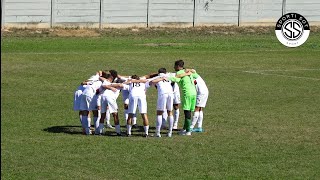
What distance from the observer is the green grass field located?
20.2m

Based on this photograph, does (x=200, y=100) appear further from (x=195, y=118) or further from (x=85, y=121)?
(x=85, y=121)

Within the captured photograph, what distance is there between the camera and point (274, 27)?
212 feet

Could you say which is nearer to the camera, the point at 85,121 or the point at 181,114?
the point at 85,121

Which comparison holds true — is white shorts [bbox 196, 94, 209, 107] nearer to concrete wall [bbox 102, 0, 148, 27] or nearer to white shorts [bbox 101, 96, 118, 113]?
white shorts [bbox 101, 96, 118, 113]

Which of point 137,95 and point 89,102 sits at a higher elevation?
point 137,95

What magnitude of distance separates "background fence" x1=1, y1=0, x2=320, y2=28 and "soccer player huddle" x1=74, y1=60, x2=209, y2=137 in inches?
1229

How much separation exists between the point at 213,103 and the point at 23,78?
10387 mm

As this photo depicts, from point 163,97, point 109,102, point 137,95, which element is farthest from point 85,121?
point 163,97

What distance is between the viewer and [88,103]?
24.3 meters

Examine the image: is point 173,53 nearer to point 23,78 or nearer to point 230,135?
point 23,78

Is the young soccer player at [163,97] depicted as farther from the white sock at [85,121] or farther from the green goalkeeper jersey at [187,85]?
the white sock at [85,121]
